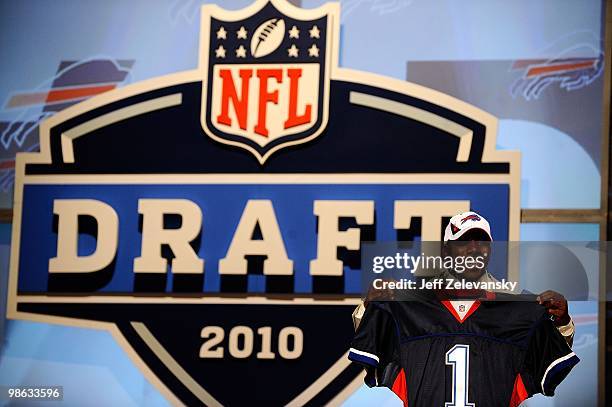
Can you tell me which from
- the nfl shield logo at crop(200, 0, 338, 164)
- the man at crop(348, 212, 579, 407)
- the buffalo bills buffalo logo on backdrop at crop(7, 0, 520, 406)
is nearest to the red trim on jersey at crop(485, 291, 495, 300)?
the man at crop(348, 212, 579, 407)

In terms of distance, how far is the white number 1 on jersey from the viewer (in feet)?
9.86

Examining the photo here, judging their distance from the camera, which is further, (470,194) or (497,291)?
(470,194)

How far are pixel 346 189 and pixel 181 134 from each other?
0.70m

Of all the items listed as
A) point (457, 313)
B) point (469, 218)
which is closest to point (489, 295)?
point (457, 313)

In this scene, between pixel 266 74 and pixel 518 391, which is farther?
pixel 266 74

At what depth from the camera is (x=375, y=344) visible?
3105 mm

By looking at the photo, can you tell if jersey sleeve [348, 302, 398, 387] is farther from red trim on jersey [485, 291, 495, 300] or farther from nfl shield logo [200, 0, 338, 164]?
nfl shield logo [200, 0, 338, 164]

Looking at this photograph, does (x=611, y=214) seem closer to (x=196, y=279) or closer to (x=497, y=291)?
(x=497, y=291)

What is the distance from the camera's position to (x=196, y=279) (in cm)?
440

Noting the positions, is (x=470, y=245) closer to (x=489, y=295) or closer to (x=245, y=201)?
(x=489, y=295)

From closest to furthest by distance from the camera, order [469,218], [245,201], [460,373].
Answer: [460,373], [469,218], [245,201]

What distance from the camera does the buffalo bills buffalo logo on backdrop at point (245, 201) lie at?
4.30 m

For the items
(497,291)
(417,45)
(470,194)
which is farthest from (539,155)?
(497,291)

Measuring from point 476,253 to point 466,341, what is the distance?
24 cm
